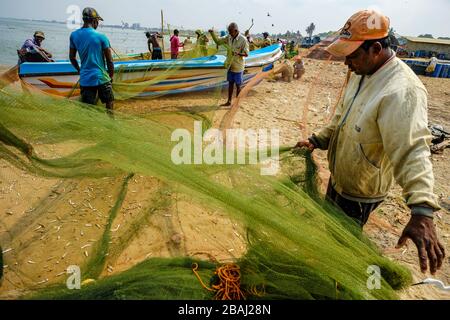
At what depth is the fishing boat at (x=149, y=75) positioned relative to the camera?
673 cm

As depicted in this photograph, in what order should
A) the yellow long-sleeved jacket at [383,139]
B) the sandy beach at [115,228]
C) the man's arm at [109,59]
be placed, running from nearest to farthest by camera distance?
the yellow long-sleeved jacket at [383,139]
the sandy beach at [115,228]
the man's arm at [109,59]

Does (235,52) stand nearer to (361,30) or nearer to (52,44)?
(361,30)

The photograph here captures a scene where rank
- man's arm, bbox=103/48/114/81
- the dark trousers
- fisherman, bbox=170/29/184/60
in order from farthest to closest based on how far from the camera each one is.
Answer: fisherman, bbox=170/29/184/60 < man's arm, bbox=103/48/114/81 < the dark trousers

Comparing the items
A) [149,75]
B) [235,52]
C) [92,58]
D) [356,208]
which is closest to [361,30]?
[356,208]

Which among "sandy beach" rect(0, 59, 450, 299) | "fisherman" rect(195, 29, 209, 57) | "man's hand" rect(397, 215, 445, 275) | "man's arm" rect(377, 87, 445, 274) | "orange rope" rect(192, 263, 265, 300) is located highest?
"fisherman" rect(195, 29, 209, 57)

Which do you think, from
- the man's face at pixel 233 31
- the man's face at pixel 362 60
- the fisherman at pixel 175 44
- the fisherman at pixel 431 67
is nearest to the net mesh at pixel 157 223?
the man's face at pixel 362 60

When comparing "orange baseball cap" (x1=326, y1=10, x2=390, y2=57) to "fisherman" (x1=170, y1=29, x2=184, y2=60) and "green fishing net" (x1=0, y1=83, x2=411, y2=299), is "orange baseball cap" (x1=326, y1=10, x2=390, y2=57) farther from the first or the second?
"fisherman" (x1=170, y1=29, x2=184, y2=60)

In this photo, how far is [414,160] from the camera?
5.00 ft

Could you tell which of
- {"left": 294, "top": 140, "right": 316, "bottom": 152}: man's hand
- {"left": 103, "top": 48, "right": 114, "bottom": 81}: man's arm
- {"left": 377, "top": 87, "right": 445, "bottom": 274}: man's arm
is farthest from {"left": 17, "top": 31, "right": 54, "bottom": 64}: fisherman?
{"left": 377, "top": 87, "right": 445, "bottom": 274}: man's arm

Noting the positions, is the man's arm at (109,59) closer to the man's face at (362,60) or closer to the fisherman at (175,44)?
the man's face at (362,60)

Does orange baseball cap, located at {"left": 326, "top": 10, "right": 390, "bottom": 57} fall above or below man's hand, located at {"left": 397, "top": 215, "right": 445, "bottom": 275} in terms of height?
above

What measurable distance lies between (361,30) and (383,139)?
0.72 metres

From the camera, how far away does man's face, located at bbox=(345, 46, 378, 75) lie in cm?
191
